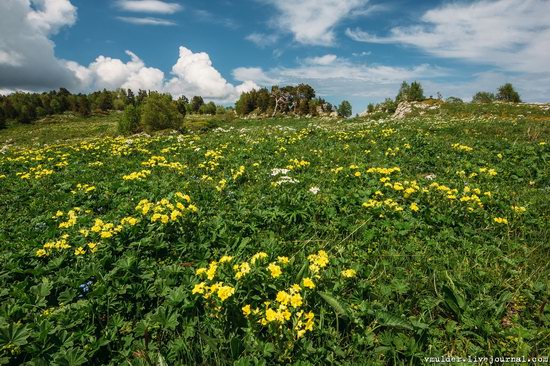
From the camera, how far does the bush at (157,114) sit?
35406 millimetres

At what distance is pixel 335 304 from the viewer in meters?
3.91

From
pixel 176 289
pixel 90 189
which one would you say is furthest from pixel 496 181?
pixel 90 189

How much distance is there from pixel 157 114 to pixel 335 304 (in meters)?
36.3

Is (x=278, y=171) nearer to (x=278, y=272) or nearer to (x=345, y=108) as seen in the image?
(x=278, y=272)

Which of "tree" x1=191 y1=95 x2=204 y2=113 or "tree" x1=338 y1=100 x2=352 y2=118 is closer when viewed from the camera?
"tree" x1=338 y1=100 x2=352 y2=118

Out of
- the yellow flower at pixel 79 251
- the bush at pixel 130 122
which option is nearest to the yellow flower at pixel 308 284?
the yellow flower at pixel 79 251

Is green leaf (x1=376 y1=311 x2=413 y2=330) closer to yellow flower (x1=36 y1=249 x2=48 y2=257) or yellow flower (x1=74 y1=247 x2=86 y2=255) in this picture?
yellow flower (x1=74 y1=247 x2=86 y2=255)

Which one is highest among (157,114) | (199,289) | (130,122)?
(157,114)

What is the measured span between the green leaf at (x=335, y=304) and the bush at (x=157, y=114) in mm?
35790

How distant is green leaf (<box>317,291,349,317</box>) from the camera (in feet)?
12.6

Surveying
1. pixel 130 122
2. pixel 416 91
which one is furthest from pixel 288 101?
pixel 130 122

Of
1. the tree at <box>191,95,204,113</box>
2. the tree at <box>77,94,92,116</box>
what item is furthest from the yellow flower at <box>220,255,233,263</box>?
the tree at <box>191,95,204,113</box>

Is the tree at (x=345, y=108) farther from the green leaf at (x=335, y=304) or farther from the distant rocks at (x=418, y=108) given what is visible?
the green leaf at (x=335, y=304)

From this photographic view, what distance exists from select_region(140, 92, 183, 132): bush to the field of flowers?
2677 centimetres
